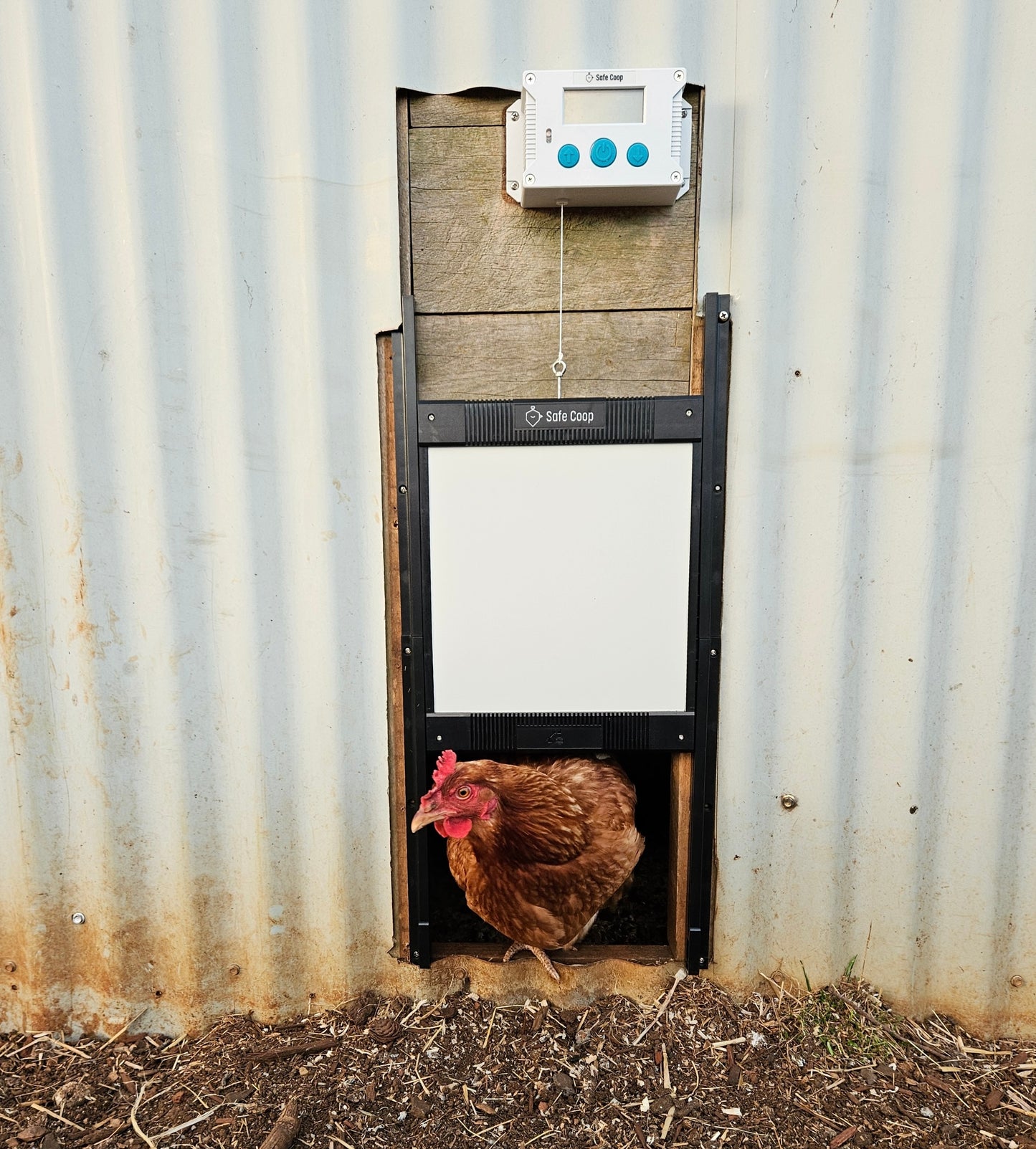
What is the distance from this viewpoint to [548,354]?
1.31 meters

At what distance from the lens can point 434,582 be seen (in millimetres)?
1344

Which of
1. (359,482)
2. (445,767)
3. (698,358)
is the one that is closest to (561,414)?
(698,358)

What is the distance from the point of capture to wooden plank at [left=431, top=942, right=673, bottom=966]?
1463 mm

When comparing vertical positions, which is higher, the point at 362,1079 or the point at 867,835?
the point at 867,835

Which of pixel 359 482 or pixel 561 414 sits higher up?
pixel 561 414

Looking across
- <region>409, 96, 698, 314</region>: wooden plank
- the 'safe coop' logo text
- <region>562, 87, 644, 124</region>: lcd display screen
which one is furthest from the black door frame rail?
<region>562, 87, 644, 124</region>: lcd display screen

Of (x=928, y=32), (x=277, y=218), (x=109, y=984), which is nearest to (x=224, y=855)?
(x=109, y=984)

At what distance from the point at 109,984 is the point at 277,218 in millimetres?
1737

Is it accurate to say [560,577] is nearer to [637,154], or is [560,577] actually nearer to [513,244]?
[513,244]

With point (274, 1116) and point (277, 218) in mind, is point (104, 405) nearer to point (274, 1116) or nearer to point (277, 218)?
point (277, 218)

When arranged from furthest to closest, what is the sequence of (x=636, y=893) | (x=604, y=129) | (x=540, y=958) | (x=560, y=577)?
1. (x=636, y=893)
2. (x=540, y=958)
3. (x=560, y=577)
4. (x=604, y=129)

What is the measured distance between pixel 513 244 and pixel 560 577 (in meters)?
0.69

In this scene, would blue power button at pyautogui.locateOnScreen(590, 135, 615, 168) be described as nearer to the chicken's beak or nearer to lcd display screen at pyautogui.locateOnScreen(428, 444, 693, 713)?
lcd display screen at pyautogui.locateOnScreen(428, 444, 693, 713)

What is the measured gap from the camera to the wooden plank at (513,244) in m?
1.26
